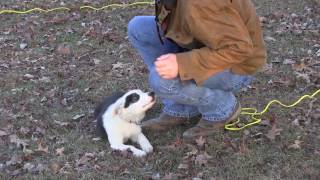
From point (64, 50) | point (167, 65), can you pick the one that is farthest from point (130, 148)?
point (64, 50)

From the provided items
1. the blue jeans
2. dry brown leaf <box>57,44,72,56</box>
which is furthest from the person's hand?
dry brown leaf <box>57,44,72,56</box>

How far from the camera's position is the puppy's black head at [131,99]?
14.7 feet

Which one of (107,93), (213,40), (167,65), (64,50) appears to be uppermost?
(213,40)

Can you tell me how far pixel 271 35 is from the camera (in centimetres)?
729

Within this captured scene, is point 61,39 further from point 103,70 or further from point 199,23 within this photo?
point 199,23

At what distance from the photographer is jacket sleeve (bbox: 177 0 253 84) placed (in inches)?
140

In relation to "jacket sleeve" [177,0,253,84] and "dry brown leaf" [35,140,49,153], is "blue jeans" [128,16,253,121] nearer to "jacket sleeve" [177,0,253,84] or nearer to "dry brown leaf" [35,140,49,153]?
"jacket sleeve" [177,0,253,84]

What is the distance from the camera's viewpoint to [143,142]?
4.40m

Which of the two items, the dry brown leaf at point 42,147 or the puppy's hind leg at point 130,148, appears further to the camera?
the dry brown leaf at point 42,147

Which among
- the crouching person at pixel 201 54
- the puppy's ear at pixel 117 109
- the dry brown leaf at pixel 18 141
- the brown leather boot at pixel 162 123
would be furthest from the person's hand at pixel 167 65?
the dry brown leaf at pixel 18 141

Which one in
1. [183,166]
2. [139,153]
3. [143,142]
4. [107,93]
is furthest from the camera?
[107,93]

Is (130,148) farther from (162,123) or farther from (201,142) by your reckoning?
(201,142)

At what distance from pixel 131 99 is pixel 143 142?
1.18ft

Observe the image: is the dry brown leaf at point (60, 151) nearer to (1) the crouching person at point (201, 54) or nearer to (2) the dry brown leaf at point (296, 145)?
(1) the crouching person at point (201, 54)
